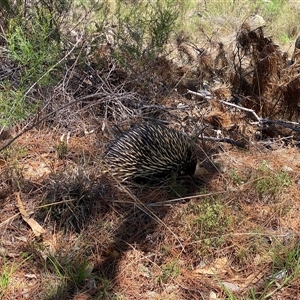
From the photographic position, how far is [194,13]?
8.60 m

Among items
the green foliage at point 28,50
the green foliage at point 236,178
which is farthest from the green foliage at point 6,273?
the green foliage at point 236,178

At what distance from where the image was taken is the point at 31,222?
310 centimetres

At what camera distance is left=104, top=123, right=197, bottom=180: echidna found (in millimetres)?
3830

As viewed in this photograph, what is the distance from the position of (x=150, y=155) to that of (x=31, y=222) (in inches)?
50.9

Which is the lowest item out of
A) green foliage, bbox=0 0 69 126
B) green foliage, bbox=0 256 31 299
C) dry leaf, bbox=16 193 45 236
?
green foliage, bbox=0 256 31 299

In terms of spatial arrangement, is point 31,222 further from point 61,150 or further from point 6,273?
point 61,150

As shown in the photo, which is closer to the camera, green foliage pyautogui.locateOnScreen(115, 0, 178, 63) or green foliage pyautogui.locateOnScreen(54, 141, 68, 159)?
green foliage pyautogui.locateOnScreen(54, 141, 68, 159)

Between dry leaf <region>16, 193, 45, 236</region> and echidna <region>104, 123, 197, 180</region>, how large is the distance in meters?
0.86

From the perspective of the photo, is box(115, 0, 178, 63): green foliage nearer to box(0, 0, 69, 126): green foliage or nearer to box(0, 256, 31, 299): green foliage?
box(0, 0, 69, 126): green foliage

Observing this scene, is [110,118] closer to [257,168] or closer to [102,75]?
[102,75]

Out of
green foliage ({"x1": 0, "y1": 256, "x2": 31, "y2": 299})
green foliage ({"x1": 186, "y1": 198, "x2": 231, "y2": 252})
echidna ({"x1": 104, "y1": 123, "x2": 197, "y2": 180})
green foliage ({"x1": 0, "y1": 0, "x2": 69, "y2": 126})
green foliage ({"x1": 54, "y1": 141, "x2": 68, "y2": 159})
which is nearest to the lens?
green foliage ({"x1": 0, "y1": 256, "x2": 31, "y2": 299})

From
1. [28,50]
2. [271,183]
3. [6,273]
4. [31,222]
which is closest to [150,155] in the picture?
[271,183]

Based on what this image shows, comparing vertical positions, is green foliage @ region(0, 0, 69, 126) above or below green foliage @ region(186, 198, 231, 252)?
above

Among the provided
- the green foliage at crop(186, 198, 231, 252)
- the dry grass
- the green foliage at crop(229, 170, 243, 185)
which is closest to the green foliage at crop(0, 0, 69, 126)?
the dry grass
